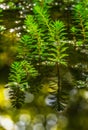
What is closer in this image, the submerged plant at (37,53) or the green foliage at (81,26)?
the submerged plant at (37,53)

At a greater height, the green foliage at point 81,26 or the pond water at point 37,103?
the green foliage at point 81,26

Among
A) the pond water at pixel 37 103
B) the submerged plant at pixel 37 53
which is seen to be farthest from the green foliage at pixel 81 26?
the submerged plant at pixel 37 53

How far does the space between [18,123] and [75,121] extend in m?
0.54

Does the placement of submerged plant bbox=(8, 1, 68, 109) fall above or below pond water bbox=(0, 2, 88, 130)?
above

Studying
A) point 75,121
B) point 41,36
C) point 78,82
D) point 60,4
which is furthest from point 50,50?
point 60,4

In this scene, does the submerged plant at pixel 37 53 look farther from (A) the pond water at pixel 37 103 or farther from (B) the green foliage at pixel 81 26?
(B) the green foliage at pixel 81 26

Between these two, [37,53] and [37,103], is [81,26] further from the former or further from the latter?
[37,103]

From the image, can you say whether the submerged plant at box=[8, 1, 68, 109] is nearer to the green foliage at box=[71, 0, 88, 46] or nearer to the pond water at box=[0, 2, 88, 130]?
the pond water at box=[0, 2, 88, 130]

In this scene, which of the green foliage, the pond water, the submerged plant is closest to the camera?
the pond water

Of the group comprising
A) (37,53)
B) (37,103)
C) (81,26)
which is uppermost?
(81,26)

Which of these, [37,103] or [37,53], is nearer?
[37,103]

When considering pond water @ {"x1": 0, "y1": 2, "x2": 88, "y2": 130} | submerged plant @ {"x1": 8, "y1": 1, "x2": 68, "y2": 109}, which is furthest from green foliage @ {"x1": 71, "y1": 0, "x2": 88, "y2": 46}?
submerged plant @ {"x1": 8, "y1": 1, "x2": 68, "y2": 109}

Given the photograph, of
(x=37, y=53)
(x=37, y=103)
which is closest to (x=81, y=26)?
(x=37, y=53)

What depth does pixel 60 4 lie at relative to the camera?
194 inches
